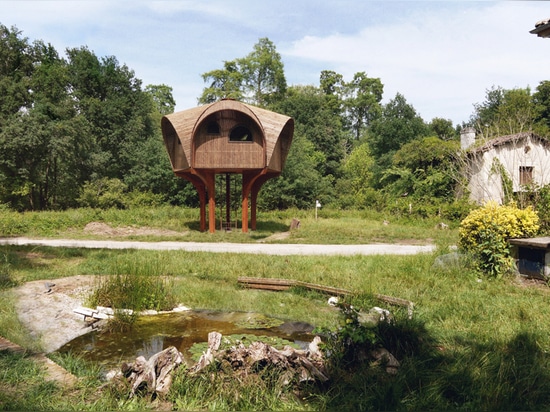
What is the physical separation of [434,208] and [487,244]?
14041mm

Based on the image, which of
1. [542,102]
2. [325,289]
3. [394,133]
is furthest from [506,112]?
[325,289]

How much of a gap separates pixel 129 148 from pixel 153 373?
32.3m

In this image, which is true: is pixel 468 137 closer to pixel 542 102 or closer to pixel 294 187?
pixel 294 187

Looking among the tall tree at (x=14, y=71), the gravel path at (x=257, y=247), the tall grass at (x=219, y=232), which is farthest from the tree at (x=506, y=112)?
the tall tree at (x=14, y=71)

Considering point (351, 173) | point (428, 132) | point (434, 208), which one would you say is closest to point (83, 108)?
point (351, 173)

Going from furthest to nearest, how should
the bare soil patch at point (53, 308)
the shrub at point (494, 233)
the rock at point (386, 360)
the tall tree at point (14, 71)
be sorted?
the tall tree at point (14, 71), the shrub at point (494, 233), the bare soil patch at point (53, 308), the rock at point (386, 360)

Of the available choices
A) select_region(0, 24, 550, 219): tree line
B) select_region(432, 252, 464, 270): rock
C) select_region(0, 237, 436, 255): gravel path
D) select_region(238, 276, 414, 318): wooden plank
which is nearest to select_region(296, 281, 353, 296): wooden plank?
select_region(238, 276, 414, 318): wooden plank

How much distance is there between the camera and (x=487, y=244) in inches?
392

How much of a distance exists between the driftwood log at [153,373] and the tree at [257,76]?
4509 cm

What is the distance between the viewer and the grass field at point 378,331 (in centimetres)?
406

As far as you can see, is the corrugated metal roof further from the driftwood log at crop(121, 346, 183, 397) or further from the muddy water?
the driftwood log at crop(121, 346, 183, 397)

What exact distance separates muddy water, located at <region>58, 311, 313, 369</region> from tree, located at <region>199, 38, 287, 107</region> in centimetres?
4238

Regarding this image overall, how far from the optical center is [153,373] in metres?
4.36

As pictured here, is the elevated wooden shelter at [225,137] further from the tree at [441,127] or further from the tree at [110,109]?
the tree at [441,127]
